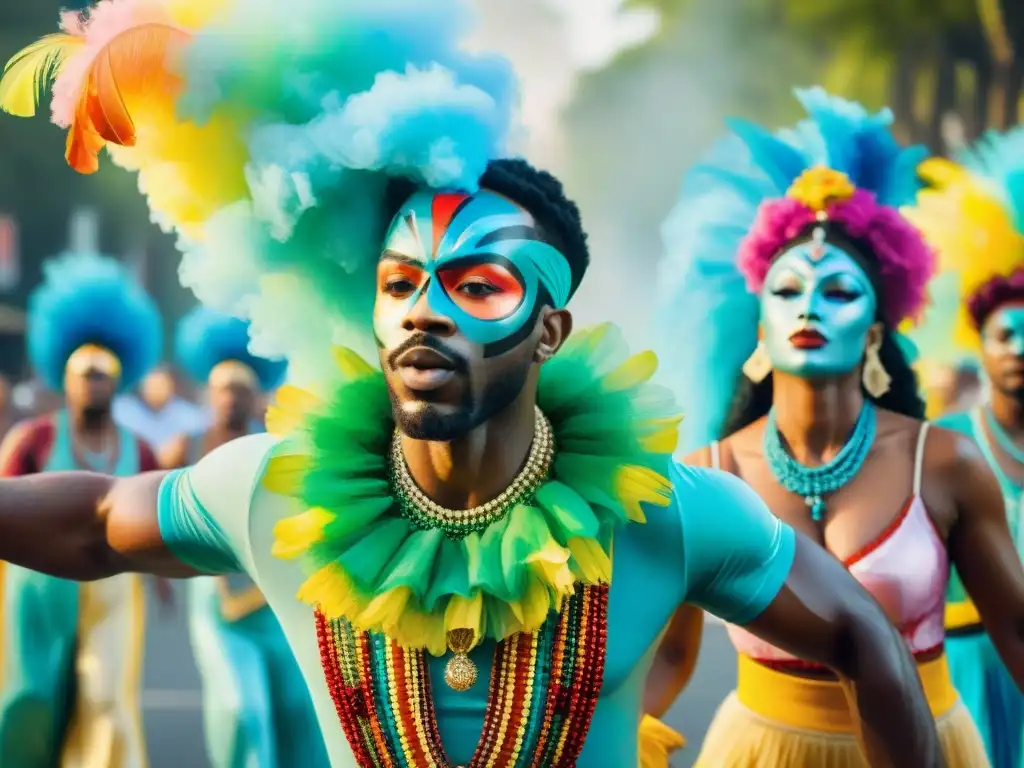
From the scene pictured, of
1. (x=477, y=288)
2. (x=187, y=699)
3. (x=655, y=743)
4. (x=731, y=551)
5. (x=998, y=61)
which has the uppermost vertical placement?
(x=998, y=61)

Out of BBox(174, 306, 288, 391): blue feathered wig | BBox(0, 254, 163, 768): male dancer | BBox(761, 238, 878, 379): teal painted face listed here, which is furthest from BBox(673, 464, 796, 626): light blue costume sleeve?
BBox(174, 306, 288, 391): blue feathered wig

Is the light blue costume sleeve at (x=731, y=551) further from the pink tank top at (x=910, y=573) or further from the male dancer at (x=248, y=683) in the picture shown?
the male dancer at (x=248, y=683)

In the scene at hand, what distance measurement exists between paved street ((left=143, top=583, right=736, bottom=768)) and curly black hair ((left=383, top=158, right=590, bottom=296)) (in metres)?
3.79

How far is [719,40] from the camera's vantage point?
25.5 metres

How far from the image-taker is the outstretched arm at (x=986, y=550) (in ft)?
12.6

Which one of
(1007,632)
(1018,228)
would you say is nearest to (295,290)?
(1007,632)

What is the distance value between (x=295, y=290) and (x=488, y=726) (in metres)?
0.89

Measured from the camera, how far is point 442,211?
2705mm

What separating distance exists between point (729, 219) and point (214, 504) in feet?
7.73

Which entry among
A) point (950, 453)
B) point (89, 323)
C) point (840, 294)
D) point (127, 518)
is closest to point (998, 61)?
point (89, 323)

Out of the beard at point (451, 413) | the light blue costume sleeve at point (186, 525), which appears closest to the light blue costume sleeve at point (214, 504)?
the light blue costume sleeve at point (186, 525)

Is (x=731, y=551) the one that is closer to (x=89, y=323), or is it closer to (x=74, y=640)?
(x=74, y=640)

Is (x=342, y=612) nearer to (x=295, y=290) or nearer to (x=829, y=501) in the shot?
(x=295, y=290)

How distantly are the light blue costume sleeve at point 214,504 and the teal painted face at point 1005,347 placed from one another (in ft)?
11.0
